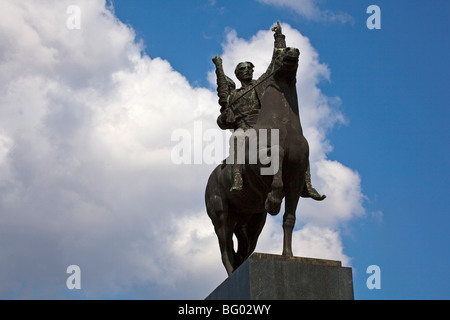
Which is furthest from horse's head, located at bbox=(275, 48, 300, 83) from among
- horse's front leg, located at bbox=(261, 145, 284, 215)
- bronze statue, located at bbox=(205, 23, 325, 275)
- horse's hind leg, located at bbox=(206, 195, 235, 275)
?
horse's hind leg, located at bbox=(206, 195, 235, 275)

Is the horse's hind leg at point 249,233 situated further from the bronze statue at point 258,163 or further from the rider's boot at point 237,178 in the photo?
the rider's boot at point 237,178

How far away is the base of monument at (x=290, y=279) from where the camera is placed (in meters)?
10.4

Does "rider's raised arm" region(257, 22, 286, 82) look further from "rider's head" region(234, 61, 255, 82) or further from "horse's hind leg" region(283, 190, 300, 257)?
"horse's hind leg" region(283, 190, 300, 257)

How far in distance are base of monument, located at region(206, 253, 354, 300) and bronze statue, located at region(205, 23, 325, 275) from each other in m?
0.68

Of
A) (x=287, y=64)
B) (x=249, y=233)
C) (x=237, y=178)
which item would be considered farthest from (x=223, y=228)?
(x=287, y=64)

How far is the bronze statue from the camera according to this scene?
38.9 feet

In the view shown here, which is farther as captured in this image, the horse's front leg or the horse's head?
the horse's head

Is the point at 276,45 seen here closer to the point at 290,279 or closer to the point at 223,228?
the point at 223,228

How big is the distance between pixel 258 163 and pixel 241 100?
2214 millimetres

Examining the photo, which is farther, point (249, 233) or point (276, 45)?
point (249, 233)

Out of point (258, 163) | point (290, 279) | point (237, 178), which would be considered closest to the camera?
point (290, 279)

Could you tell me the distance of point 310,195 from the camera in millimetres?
12289

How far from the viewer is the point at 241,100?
1368cm
